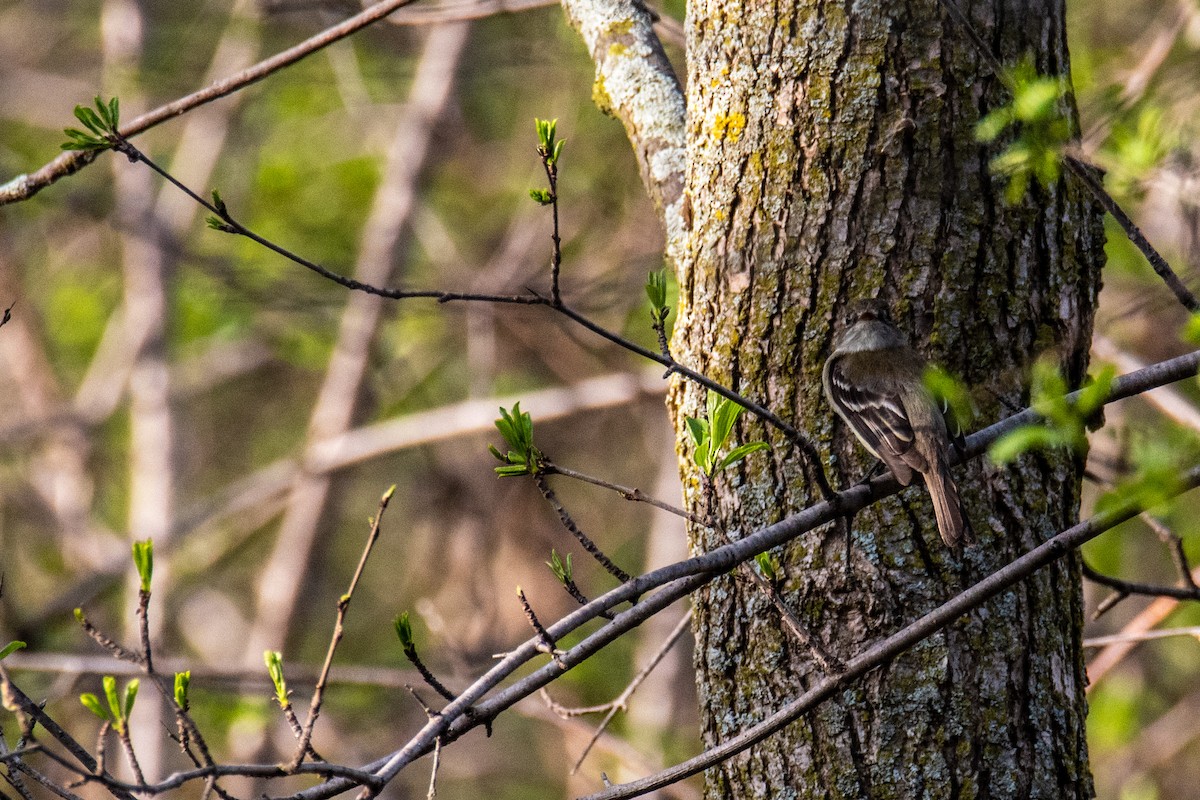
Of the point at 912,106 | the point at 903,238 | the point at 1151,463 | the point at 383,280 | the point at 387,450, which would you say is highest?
the point at 383,280

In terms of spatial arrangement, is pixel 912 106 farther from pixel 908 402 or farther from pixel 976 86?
pixel 908 402

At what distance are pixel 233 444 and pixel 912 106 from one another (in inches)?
521

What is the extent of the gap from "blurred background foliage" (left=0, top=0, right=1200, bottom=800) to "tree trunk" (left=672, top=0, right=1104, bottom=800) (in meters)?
3.87

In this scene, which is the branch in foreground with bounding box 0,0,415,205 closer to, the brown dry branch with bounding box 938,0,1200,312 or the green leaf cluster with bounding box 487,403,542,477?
the green leaf cluster with bounding box 487,403,542,477

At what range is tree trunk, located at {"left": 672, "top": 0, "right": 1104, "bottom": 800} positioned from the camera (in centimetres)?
272

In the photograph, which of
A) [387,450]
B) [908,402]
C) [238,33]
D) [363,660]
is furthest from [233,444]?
[908,402]

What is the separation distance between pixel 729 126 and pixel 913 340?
78cm

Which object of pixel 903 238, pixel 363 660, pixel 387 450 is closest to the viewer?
pixel 903 238

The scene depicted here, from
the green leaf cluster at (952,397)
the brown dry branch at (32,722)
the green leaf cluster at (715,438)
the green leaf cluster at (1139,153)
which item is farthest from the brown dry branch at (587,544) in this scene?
the green leaf cluster at (1139,153)

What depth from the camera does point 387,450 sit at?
8695 mm

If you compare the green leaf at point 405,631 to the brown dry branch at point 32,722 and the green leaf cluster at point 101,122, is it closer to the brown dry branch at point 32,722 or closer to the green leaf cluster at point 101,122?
the brown dry branch at point 32,722

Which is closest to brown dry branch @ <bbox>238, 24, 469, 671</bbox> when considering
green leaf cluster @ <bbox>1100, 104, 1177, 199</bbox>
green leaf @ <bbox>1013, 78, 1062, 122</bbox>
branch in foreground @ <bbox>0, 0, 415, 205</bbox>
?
branch in foreground @ <bbox>0, 0, 415, 205</bbox>

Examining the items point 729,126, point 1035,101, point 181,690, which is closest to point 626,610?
point 181,690

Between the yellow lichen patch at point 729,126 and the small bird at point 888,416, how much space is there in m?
0.62
